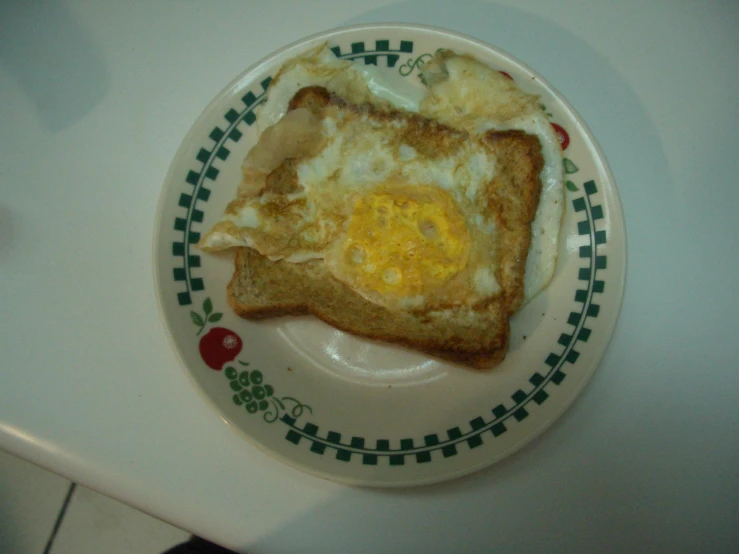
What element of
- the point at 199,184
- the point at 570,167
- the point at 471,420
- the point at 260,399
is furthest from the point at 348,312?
the point at 570,167

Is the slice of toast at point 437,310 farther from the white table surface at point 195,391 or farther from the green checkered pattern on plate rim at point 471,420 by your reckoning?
the white table surface at point 195,391

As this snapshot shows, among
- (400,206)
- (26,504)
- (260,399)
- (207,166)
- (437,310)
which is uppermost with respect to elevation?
(400,206)

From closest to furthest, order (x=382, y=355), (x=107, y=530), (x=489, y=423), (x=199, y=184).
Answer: (x=489, y=423) < (x=199, y=184) < (x=382, y=355) < (x=107, y=530)

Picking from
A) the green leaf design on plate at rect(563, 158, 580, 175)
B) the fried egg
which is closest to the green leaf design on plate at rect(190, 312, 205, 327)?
the fried egg

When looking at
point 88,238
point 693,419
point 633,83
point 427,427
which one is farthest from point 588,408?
point 88,238

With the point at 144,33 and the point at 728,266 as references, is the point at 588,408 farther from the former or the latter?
the point at 144,33

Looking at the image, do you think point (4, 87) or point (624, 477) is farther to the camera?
point (4, 87)

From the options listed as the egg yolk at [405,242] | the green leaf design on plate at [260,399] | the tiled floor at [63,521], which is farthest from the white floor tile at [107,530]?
the egg yolk at [405,242]

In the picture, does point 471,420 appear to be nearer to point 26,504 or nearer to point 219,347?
point 219,347
